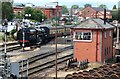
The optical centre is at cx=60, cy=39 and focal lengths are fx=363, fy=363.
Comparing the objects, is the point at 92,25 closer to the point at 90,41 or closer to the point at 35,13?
the point at 90,41

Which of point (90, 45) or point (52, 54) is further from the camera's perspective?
point (52, 54)

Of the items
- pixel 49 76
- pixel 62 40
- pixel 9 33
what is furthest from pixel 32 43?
pixel 49 76

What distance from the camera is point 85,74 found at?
18.5 metres

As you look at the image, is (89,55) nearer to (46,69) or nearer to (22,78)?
(46,69)

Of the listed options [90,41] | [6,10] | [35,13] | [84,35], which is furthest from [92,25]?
[35,13]

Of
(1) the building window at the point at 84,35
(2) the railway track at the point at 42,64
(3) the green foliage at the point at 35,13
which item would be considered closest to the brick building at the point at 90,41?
(1) the building window at the point at 84,35

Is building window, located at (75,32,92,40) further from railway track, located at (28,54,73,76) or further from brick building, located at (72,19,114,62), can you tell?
railway track, located at (28,54,73,76)

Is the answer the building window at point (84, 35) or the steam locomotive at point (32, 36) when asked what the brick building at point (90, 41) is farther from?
the steam locomotive at point (32, 36)

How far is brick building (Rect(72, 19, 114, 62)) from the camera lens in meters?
25.7

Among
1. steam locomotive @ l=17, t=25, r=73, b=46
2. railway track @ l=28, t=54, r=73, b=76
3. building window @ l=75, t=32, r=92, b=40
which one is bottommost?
railway track @ l=28, t=54, r=73, b=76

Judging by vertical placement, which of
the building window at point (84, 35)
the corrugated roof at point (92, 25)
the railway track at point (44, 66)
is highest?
the corrugated roof at point (92, 25)

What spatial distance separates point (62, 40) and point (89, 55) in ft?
35.5

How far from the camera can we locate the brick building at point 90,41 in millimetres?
25688

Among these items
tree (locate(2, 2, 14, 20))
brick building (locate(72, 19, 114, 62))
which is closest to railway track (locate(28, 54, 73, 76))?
brick building (locate(72, 19, 114, 62))
